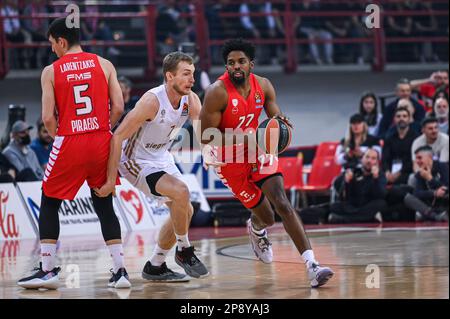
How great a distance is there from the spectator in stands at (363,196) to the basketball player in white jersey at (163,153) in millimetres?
6983

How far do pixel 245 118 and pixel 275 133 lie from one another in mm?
477

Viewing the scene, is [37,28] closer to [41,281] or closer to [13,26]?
[13,26]

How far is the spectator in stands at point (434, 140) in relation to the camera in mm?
15758

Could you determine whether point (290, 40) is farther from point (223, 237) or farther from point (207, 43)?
point (223, 237)

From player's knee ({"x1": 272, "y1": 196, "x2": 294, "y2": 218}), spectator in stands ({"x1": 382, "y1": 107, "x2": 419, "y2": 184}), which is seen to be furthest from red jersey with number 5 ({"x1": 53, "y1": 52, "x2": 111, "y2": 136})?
spectator in stands ({"x1": 382, "y1": 107, "x2": 419, "y2": 184})

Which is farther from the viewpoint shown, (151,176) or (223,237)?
(223,237)

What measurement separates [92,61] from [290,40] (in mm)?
12924

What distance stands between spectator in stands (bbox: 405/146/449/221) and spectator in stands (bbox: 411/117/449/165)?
0.21 m

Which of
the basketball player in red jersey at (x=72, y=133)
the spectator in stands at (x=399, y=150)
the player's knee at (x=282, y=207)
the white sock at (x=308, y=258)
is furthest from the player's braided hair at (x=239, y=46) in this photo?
the spectator in stands at (x=399, y=150)

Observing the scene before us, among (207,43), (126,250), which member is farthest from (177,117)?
(207,43)

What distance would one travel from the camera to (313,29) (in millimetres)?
21859

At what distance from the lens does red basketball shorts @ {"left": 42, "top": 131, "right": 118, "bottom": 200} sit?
827cm

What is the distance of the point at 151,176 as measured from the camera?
28.7 ft
